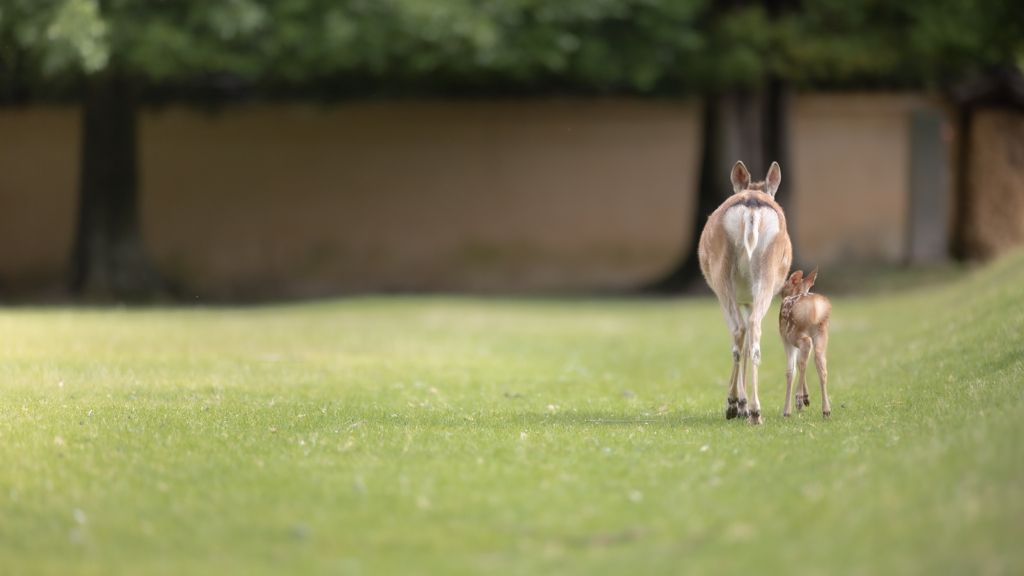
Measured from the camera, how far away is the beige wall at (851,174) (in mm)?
25312

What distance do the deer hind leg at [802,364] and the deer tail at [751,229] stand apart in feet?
2.67

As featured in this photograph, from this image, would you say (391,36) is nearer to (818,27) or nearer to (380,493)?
(818,27)

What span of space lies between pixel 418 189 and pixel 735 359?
59.6ft

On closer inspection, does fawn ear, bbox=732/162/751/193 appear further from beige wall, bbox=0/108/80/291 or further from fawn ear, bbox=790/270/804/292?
Answer: beige wall, bbox=0/108/80/291

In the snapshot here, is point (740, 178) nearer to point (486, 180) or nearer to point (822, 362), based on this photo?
point (822, 362)

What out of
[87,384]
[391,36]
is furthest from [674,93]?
[87,384]

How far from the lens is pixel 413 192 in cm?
2536

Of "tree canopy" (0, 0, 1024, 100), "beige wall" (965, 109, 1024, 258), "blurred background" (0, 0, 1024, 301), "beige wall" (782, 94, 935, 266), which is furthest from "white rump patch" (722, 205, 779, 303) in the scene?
"beige wall" (965, 109, 1024, 258)

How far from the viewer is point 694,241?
853 inches

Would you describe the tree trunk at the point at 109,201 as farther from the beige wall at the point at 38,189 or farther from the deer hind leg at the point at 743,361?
the deer hind leg at the point at 743,361

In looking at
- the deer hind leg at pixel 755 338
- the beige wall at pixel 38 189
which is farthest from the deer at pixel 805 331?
the beige wall at pixel 38 189

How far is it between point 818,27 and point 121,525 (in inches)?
728

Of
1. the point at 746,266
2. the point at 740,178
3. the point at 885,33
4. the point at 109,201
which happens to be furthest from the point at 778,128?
the point at 746,266

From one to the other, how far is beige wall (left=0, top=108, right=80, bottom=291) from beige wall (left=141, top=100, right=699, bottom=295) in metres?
1.73
